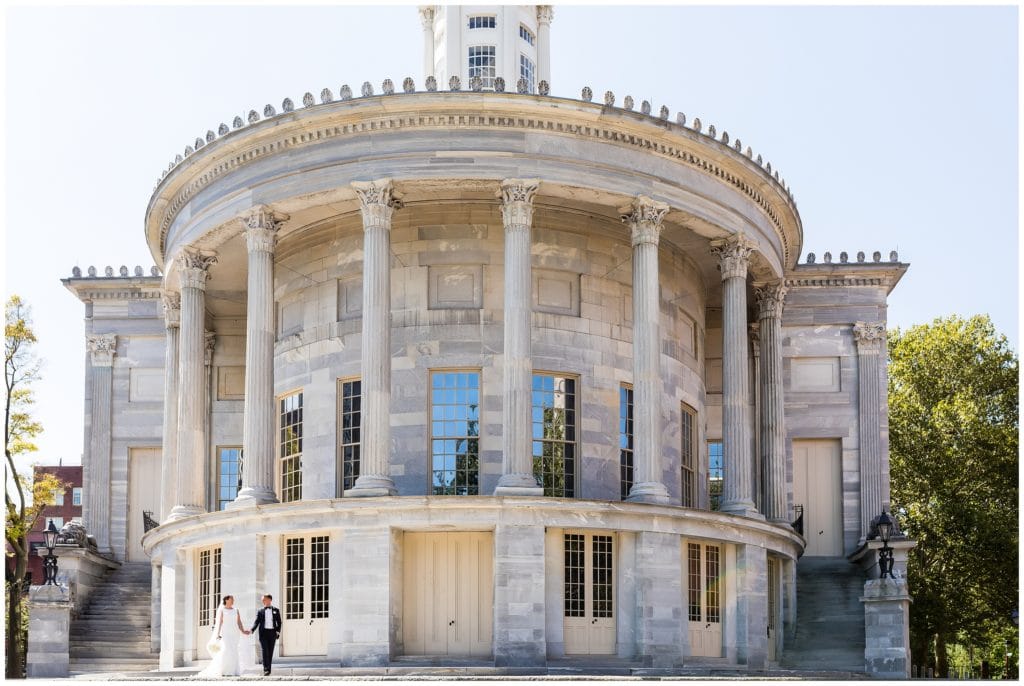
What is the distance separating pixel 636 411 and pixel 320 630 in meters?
9.44

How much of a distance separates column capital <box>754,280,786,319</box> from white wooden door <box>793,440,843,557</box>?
6.55 meters

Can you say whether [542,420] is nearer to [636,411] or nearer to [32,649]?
[636,411]

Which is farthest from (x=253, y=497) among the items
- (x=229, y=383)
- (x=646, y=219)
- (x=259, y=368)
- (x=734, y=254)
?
(x=734, y=254)

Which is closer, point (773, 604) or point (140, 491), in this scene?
point (773, 604)

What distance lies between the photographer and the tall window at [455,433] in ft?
126

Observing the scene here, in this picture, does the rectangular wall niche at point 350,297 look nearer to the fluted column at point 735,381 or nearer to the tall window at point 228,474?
the tall window at point 228,474

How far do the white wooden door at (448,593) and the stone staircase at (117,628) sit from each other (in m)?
9.57

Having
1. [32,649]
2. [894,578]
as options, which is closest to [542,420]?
[894,578]

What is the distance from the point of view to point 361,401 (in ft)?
125

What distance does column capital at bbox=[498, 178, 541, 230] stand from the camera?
36.7 metres

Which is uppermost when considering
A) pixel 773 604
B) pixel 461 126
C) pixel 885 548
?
pixel 461 126

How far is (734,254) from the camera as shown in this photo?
1619 inches

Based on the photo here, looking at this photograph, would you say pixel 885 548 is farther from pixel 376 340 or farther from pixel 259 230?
pixel 259 230

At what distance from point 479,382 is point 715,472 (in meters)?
13.2
